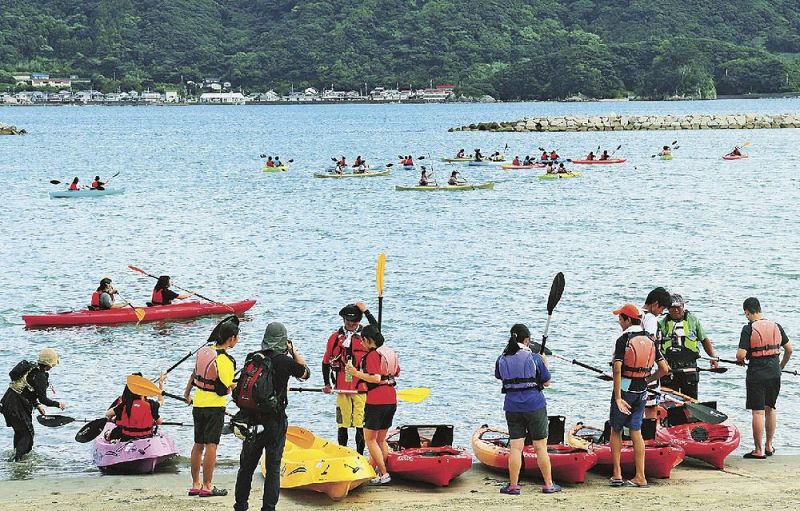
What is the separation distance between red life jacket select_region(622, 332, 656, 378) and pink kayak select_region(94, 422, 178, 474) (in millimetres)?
6384

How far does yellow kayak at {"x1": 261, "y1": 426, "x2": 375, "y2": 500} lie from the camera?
557 inches

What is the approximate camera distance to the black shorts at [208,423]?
44.4ft

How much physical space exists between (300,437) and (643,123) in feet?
449

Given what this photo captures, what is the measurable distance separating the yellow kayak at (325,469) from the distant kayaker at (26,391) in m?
3.84

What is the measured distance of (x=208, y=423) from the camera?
1362 cm

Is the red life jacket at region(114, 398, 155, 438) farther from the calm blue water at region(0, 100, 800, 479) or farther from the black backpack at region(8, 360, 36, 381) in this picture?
the black backpack at region(8, 360, 36, 381)

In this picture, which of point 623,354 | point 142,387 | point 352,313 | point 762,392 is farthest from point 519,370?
point 142,387

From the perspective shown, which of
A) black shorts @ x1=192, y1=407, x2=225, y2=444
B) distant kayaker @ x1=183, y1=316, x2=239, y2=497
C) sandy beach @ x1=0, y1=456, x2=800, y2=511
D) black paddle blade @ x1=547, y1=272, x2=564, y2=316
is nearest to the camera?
distant kayaker @ x1=183, y1=316, x2=239, y2=497

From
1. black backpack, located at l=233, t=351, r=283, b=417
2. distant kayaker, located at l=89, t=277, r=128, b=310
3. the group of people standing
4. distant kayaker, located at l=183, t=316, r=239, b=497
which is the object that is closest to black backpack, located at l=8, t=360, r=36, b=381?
distant kayaker, located at l=183, t=316, r=239, b=497

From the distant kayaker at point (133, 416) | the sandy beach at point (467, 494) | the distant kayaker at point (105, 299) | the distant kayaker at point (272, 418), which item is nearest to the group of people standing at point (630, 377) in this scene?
the sandy beach at point (467, 494)

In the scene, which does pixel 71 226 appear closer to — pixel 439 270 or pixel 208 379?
pixel 439 270

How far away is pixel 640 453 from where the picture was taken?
14.4 meters

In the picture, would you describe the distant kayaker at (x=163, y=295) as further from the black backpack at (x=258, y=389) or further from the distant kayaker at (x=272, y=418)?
the black backpack at (x=258, y=389)

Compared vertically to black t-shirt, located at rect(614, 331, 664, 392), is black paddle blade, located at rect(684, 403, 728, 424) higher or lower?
lower
